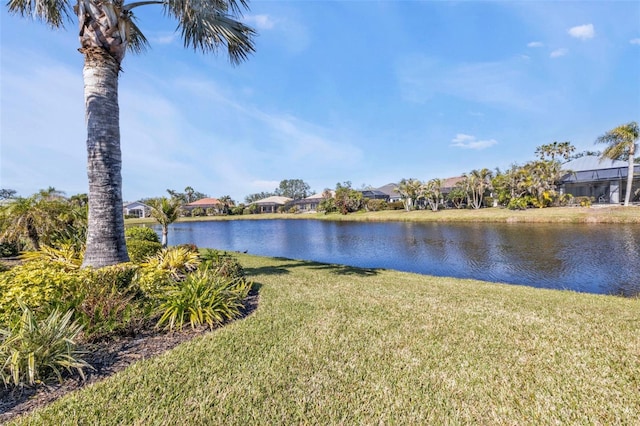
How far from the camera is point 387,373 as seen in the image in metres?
3.21

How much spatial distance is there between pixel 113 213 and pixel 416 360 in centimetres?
609

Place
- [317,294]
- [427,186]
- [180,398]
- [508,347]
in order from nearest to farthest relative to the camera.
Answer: [180,398] < [508,347] < [317,294] < [427,186]

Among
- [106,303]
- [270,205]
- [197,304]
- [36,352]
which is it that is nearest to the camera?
[36,352]

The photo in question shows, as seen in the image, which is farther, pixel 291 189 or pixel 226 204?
pixel 291 189

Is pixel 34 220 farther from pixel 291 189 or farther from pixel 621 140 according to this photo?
pixel 291 189

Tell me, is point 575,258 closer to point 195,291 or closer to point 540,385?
point 540,385

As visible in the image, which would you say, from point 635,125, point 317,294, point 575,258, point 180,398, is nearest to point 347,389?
point 180,398

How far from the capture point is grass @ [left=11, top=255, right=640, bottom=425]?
102 inches

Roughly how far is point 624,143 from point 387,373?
4177cm

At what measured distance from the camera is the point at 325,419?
254cm

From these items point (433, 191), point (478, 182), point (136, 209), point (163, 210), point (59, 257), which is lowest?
point (136, 209)

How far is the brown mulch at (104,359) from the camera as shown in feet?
8.89

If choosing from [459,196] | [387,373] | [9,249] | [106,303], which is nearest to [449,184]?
[459,196]

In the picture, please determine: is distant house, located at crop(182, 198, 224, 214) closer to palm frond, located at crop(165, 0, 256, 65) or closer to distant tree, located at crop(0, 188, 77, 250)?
distant tree, located at crop(0, 188, 77, 250)
